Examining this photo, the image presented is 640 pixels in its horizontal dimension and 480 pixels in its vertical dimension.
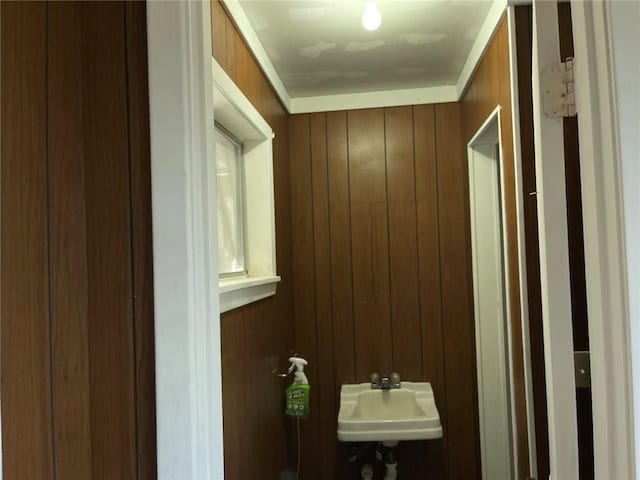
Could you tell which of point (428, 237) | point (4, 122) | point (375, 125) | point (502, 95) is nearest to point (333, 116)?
point (375, 125)

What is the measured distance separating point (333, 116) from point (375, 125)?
25 centimetres

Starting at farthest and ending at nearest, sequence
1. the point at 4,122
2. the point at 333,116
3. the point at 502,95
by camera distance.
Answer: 1. the point at 333,116
2. the point at 502,95
3. the point at 4,122

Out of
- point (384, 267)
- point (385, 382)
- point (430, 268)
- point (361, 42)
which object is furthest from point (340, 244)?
point (361, 42)

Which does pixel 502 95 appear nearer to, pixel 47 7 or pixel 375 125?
pixel 375 125

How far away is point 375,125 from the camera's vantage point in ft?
8.68

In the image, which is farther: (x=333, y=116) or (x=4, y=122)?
(x=333, y=116)

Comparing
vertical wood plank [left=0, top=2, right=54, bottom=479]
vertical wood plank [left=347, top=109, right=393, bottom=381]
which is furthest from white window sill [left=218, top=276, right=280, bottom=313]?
vertical wood plank [left=347, top=109, right=393, bottom=381]

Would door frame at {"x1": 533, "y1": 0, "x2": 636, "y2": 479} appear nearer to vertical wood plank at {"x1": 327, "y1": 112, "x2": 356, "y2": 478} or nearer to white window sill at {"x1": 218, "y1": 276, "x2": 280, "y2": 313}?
white window sill at {"x1": 218, "y1": 276, "x2": 280, "y2": 313}

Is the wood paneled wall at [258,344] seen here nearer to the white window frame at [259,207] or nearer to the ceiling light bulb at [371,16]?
the white window frame at [259,207]

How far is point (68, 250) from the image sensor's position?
734 mm

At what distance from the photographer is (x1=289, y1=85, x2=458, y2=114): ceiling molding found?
8.51 ft

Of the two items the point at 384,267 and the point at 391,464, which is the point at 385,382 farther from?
the point at 384,267

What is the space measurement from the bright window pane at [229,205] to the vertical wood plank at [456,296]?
1.16 metres

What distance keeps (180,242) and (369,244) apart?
198 cm
